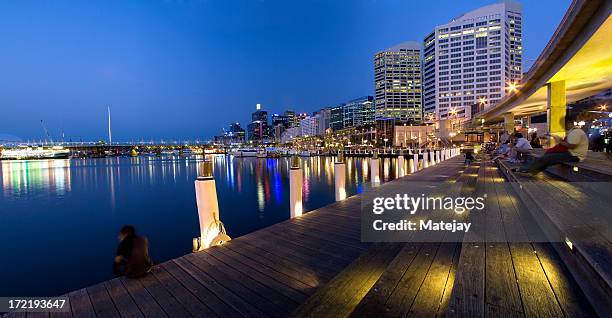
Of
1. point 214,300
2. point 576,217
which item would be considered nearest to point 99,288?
point 214,300

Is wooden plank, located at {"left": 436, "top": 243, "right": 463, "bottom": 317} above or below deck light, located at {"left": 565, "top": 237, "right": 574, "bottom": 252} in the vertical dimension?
below

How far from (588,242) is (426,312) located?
1.95 m

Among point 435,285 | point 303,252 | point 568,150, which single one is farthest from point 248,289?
point 568,150

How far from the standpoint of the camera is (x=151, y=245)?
12094 mm

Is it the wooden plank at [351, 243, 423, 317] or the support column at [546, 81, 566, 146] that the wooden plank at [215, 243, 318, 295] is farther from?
the support column at [546, 81, 566, 146]

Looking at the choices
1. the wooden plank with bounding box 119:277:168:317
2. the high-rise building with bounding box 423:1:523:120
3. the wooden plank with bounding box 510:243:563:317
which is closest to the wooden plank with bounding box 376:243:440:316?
the wooden plank with bounding box 510:243:563:317

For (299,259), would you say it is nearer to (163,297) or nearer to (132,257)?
(163,297)

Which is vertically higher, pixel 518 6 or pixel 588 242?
pixel 518 6

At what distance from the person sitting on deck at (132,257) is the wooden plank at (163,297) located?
0.14 m

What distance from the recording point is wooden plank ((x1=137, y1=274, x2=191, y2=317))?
2861mm

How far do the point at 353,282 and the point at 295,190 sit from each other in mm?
4898

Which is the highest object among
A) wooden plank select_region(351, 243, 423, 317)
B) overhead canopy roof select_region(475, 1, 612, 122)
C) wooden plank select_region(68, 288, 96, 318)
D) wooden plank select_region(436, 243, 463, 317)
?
overhead canopy roof select_region(475, 1, 612, 122)

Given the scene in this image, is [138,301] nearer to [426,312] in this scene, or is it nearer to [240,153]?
[426,312]

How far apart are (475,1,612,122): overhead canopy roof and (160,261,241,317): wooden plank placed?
12891 millimetres
